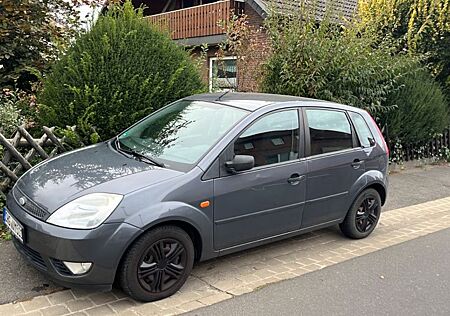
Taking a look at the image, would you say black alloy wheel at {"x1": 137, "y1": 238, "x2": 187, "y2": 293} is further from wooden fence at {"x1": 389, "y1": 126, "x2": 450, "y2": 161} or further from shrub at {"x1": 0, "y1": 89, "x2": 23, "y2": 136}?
wooden fence at {"x1": 389, "y1": 126, "x2": 450, "y2": 161}

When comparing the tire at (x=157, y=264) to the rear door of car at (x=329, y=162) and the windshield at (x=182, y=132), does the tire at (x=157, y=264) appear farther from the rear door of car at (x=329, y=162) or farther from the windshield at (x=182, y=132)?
the rear door of car at (x=329, y=162)

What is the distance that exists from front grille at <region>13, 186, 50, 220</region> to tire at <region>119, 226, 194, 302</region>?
2.22 ft

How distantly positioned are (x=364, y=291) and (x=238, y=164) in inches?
60.9

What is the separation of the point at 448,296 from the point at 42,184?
3523 millimetres

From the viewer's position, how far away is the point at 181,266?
3600 mm

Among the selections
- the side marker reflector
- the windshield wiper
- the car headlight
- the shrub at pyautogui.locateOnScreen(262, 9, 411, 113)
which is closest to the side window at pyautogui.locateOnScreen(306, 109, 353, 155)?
the side marker reflector

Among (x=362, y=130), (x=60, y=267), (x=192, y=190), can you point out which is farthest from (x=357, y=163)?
(x=60, y=267)

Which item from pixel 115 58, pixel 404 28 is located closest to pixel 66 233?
pixel 115 58

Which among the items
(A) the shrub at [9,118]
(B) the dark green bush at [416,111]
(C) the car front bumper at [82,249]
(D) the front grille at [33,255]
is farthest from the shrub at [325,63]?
(D) the front grille at [33,255]

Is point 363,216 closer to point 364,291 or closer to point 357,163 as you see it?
point 357,163

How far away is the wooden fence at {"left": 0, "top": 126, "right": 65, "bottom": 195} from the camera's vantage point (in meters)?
5.12

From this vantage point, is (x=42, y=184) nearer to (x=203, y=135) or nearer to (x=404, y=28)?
(x=203, y=135)

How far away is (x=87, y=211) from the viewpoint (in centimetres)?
325

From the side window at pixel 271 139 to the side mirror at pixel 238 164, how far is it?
136mm
